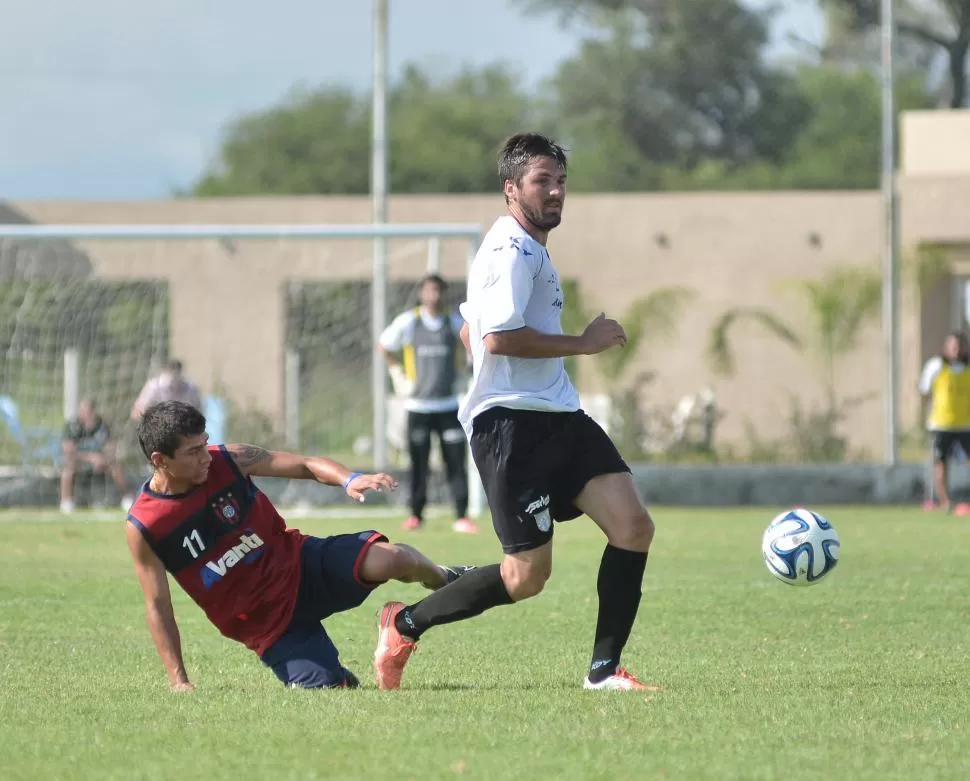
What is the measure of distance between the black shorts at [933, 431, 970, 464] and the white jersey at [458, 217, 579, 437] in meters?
13.8

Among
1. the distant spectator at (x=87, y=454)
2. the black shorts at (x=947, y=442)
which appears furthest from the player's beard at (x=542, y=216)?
the black shorts at (x=947, y=442)

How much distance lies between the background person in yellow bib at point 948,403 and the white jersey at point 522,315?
44.9 feet

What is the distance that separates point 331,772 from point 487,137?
64.8m

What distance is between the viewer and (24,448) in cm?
1981

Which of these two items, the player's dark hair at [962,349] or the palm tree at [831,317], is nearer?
the player's dark hair at [962,349]

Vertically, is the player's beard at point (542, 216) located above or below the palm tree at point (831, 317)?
below

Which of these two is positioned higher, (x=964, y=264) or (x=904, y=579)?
(x=964, y=264)

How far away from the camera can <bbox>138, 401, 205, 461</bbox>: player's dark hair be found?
6594mm

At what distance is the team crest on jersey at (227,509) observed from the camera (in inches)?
271

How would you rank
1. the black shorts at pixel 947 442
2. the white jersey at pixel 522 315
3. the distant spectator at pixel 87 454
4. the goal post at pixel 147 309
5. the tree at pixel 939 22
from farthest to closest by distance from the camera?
the tree at pixel 939 22 < the black shorts at pixel 947 442 < the distant spectator at pixel 87 454 < the goal post at pixel 147 309 < the white jersey at pixel 522 315

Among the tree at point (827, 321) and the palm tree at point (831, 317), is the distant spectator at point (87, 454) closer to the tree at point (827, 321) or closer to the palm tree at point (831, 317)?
the tree at point (827, 321)

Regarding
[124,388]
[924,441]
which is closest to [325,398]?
[124,388]

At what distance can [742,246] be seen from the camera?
3038 cm

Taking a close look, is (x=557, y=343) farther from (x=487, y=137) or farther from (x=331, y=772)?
(x=487, y=137)
